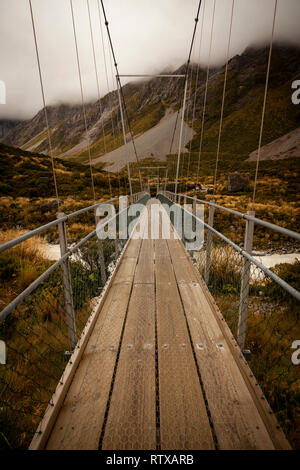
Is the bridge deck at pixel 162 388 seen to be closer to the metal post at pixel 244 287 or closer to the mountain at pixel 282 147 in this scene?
the metal post at pixel 244 287

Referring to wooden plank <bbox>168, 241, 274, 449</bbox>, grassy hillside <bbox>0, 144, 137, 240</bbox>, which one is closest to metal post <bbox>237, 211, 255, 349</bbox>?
wooden plank <bbox>168, 241, 274, 449</bbox>

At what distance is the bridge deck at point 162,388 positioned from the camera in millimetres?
1139

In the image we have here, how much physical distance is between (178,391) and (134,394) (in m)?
0.24

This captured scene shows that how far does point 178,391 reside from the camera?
1.39 m

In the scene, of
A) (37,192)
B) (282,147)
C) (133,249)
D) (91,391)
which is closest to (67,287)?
(91,391)

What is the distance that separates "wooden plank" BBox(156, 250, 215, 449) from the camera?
113 cm

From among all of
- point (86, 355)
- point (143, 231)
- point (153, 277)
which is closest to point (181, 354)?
point (86, 355)

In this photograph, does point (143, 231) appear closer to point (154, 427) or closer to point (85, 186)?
point (154, 427)

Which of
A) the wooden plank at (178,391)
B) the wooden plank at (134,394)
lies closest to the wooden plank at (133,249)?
the wooden plank at (178,391)

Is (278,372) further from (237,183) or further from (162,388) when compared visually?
(237,183)

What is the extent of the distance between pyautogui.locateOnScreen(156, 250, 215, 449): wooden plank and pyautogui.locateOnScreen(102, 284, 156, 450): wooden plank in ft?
0.18

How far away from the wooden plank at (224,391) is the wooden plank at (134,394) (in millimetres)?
303

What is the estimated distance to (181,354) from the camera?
1.69m

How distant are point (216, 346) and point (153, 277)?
1.47 m
